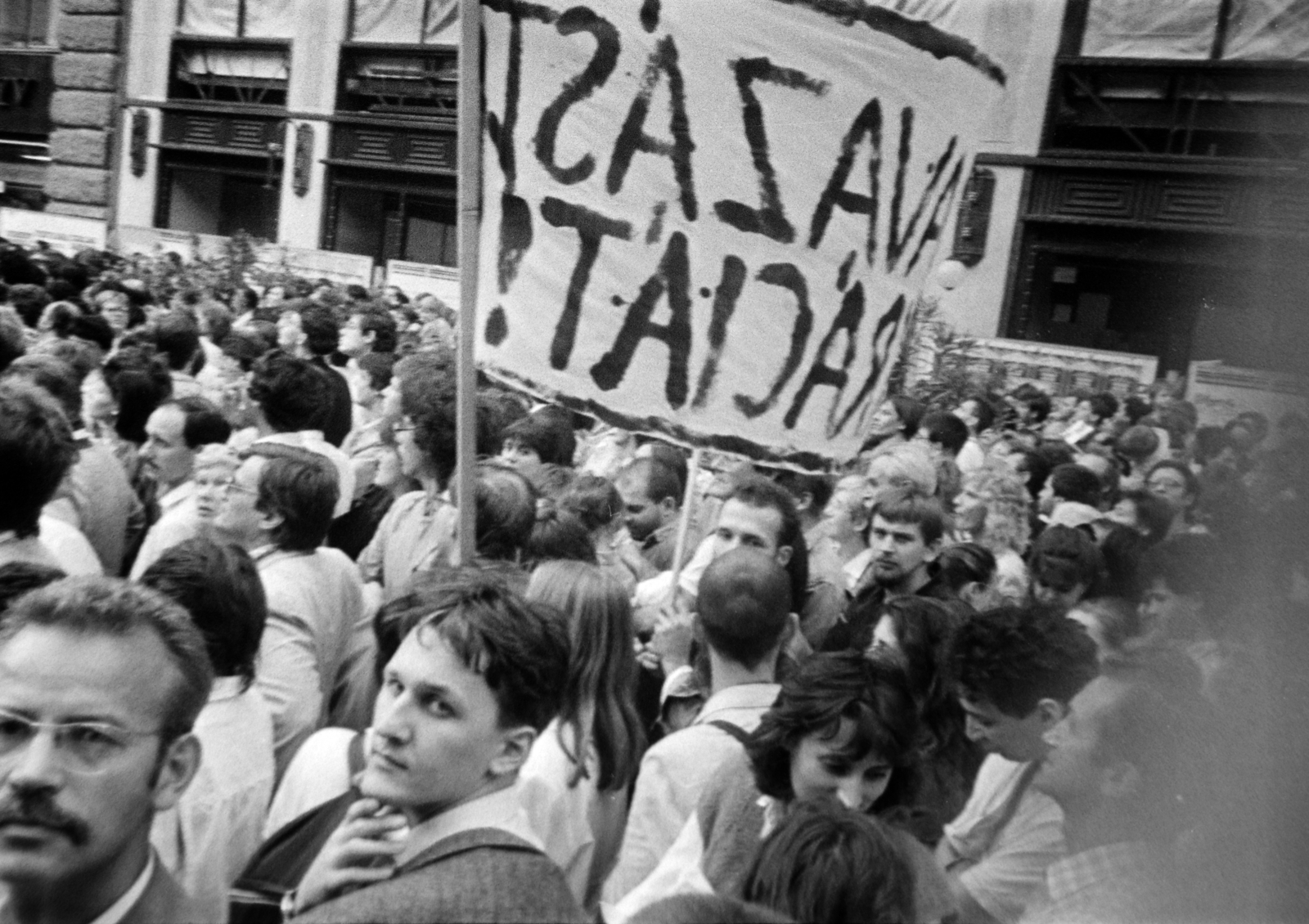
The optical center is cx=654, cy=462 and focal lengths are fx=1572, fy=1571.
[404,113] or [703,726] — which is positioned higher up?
[404,113]

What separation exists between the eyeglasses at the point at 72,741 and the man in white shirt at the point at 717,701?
1066 mm

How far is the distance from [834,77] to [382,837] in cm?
203

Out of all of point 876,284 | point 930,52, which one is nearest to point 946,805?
point 876,284

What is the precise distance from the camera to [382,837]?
1.86m

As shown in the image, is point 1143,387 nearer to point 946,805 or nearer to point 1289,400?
point 946,805

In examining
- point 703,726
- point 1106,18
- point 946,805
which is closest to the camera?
point 946,805

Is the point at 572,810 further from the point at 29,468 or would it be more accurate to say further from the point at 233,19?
the point at 233,19

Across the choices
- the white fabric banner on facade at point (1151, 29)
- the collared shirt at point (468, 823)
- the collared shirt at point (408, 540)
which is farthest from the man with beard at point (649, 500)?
the white fabric banner on facade at point (1151, 29)

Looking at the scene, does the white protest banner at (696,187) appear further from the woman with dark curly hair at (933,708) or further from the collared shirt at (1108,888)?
the collared shirt at (1108,888)

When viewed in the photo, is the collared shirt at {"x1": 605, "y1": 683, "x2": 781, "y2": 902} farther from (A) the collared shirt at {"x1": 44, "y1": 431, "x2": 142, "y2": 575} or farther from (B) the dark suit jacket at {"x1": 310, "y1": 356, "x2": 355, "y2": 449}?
(B) the dark suit jacket at {"x1": 310, "y1": 356, "x2": 355, "y2": 449}

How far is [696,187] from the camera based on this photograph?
3.32 meters

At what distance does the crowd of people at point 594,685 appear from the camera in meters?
1.34

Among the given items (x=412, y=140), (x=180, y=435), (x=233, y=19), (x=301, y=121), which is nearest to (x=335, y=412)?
(x=180, y=435)

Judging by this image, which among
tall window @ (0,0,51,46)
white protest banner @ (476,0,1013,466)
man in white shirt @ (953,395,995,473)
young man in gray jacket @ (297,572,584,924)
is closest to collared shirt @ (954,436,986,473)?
man in white shirt @ (953,395,995,473)
